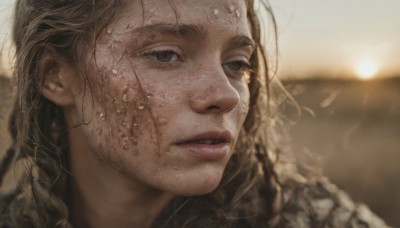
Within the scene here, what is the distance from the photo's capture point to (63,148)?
271cm

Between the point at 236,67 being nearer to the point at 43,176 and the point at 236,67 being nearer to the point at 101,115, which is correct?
the point at 101,115

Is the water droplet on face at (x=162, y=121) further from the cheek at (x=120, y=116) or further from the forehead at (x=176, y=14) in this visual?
the forehead at (x=176, y=14)

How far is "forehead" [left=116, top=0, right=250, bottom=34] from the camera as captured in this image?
2.16 m

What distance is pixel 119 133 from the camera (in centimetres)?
225

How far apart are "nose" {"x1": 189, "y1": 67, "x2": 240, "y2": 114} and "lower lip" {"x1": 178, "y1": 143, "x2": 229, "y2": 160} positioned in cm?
14

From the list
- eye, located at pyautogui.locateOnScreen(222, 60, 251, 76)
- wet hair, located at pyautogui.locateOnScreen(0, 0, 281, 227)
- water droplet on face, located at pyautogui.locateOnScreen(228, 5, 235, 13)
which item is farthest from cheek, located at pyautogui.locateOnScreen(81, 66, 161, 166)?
water droplet on face, located at pyautogui.locateOnScreen(228, 5, 235, 13)

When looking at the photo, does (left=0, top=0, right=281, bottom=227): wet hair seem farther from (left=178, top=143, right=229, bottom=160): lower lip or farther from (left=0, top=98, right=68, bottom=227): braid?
(left=178, top=143, right=229, bottom=160): lower lip

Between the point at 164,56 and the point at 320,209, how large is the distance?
1.08 m

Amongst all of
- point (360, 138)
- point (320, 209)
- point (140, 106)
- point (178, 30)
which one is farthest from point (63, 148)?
point (360, 138)

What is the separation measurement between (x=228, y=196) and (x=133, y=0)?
3.46ft

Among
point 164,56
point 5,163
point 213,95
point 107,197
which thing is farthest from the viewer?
point 5,163

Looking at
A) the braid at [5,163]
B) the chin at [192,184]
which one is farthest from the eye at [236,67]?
the braid at [5,163]

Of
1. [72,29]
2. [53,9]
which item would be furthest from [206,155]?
[53,9]

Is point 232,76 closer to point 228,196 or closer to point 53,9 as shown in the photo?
point 228,196
